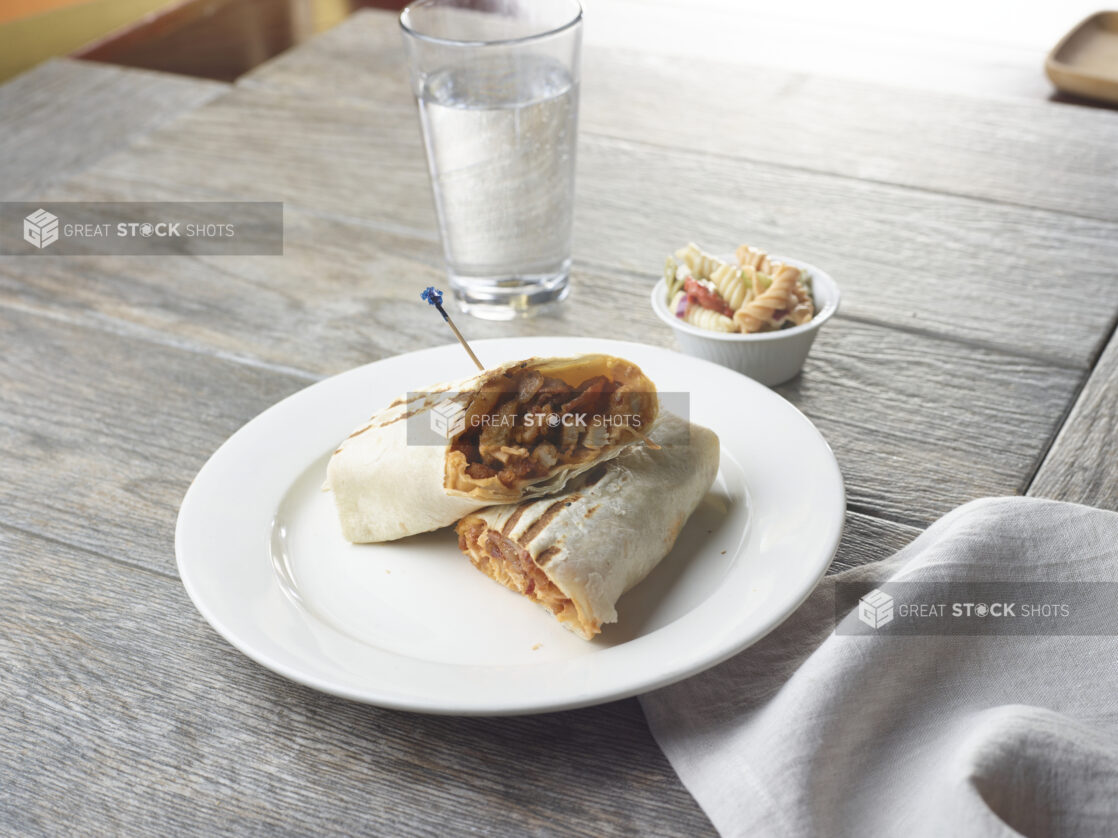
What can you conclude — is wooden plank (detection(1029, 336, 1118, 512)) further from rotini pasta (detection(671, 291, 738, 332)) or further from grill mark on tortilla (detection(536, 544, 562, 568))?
grill mark on tortilla (detection(536, 544, 562, 568))

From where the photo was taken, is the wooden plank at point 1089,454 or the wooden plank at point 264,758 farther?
the wooden plank at point 1089,454

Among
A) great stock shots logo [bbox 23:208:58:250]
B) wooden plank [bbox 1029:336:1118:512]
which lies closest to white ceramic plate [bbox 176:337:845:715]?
wooden plank [bbox 1029:336:1118:512]

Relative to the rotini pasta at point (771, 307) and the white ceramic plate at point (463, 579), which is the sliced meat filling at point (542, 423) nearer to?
the white ceramic plate at point (463, 579)

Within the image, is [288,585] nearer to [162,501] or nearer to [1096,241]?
[162,501]

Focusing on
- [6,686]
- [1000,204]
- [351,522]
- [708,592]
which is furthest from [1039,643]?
[1000,204]

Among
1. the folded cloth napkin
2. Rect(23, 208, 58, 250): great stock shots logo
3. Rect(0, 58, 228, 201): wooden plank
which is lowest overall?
Rect(23, 208, 58, 250): great stock shots logo

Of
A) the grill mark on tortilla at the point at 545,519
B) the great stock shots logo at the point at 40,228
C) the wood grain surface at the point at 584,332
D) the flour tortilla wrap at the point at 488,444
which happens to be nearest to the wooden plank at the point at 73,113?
the great stock shots logo at the point at 40,228

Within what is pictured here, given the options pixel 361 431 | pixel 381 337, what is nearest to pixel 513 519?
pixel 361 431

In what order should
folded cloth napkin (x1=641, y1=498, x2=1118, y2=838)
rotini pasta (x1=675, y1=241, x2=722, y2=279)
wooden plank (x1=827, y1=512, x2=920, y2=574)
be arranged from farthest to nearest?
rotini pasta (x1=675, y1=241, x2=722, y2=279)
wooden plank (x1=827, y1=512, x2=920, y2=574)
folded cloth napkin (x1=641, y1=498, x2=1118, y2=838)
